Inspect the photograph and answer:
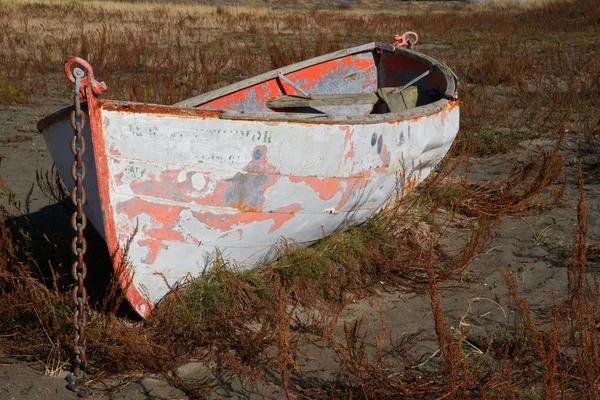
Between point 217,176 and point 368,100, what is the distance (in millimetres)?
2578

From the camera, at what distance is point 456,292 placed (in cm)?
404

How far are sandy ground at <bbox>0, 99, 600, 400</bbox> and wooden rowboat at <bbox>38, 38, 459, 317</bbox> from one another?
21.9 inches

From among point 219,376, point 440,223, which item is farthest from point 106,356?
point 440,223

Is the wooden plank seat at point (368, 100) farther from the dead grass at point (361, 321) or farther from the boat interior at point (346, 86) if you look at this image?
the dead grass at point (361, 321)

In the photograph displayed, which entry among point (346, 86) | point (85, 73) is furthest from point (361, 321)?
point (346, 86)

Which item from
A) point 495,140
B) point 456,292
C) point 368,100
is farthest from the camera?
point 495,140

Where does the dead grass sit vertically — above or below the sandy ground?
above

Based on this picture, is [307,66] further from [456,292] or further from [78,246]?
[78,246]

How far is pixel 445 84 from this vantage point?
548 centimetres

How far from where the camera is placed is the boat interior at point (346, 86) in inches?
214

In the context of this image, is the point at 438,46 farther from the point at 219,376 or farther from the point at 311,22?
the point at 219,376

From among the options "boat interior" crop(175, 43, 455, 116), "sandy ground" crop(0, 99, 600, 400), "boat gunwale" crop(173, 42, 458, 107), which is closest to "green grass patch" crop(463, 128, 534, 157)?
"sandy ground" crop(0, 99, 600, 400)

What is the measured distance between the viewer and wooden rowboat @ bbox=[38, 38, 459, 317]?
311 centimetres

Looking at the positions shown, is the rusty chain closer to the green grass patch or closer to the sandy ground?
the sandy ground
